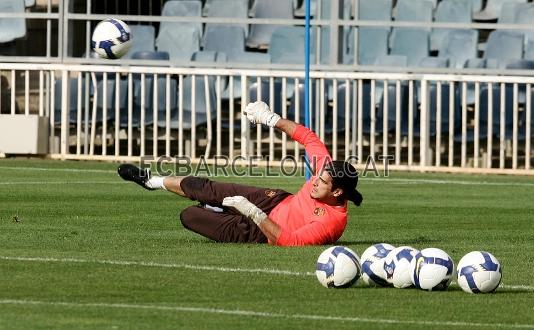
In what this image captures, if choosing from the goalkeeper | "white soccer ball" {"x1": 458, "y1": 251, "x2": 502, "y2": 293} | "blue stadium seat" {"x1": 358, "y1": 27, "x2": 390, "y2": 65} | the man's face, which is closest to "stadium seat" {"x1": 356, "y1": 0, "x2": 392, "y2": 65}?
"blue stadium seat" {"x1": 358, "y1": 27, "x2": 390, "y2": 65}

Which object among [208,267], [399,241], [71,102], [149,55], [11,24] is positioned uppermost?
[11,24]

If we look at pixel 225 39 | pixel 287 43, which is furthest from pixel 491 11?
pixel 225 39

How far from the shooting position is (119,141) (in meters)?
25.1

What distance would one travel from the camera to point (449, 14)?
87.2 feet

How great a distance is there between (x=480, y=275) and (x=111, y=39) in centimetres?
991

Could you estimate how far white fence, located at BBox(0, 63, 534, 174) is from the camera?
23828 millimetres

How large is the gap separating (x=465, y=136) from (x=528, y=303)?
13.4 meters

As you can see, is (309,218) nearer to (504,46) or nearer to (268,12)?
(504,46)

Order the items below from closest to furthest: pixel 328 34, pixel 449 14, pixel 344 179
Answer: pixel 344 179 → pixel 328 34 → pixel 449 14

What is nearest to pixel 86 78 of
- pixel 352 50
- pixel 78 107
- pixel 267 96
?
pixel 78 107

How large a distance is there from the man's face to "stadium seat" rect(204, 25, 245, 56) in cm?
1342

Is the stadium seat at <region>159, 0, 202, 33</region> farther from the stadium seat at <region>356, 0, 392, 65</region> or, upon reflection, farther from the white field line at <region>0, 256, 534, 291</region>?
the white field line at <region>0, 256, 534, 291</region>

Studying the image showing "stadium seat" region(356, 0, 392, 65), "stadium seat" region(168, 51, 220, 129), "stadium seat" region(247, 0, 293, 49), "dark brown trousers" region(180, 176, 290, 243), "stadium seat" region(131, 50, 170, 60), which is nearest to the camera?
"dark brown trousers" region(180, 176, 290, 243)

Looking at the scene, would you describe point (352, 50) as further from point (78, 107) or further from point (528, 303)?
point (528, 303)
